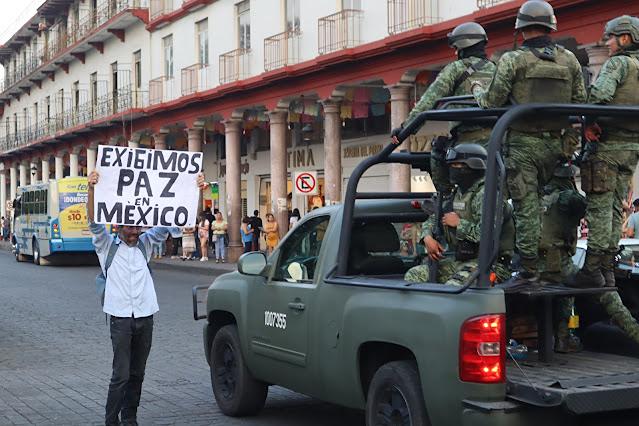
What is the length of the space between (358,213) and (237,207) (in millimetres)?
24288

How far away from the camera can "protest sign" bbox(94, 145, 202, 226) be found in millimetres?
7152

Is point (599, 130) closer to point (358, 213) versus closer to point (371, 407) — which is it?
point (358, 213)

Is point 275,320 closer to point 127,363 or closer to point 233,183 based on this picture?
point 127,363

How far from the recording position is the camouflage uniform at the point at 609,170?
615 cm

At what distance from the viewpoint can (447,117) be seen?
19.0ft

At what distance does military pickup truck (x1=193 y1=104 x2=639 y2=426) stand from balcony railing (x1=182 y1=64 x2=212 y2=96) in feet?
82.7

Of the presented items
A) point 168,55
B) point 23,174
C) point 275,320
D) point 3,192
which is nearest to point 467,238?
point 275,320

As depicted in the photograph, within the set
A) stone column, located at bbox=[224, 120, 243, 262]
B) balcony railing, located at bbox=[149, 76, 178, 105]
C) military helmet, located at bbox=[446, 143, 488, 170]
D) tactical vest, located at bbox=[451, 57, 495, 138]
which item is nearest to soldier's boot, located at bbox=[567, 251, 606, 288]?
military helmet, located at bbox=[446, 143, 488, 170]

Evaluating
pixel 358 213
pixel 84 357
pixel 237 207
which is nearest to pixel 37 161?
pixel 237 207

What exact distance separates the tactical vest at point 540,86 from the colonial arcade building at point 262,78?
11.5m

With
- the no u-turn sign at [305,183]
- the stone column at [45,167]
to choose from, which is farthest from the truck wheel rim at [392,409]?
the stone column at [45,167]

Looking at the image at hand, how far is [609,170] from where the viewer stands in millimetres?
6238

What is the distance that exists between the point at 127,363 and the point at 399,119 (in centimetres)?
1632

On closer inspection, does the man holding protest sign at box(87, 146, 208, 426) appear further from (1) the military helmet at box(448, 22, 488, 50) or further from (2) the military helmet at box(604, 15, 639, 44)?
(2) the military helmet at box(604, 15, 639, 44)
